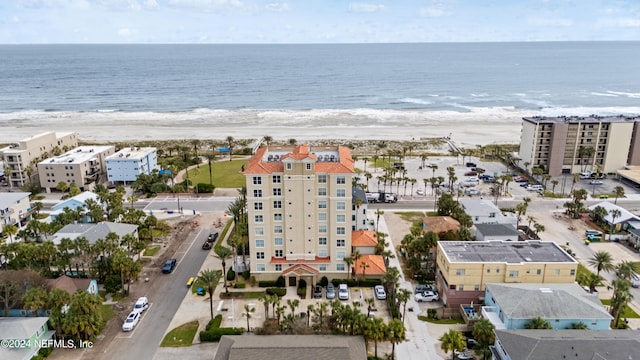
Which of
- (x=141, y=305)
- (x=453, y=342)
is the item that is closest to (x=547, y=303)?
(x=453, y=342)

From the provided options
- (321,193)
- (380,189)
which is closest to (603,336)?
(321,193)

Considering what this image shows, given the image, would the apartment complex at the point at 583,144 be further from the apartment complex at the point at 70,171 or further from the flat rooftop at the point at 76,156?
the flat rooftop at the point at 76,156

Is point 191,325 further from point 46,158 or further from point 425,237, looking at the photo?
point 46,158

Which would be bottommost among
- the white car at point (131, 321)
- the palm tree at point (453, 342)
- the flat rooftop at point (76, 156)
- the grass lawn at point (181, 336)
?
the grass lawn at point (181, 336)

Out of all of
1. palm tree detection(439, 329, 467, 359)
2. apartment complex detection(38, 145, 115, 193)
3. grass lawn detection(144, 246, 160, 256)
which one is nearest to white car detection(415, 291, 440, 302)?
palm tree detection(439, 329, 467, 359)

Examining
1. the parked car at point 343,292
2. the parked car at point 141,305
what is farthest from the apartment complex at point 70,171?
the parked car at point 343,292

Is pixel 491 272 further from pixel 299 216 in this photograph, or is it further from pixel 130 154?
pixel 130 154

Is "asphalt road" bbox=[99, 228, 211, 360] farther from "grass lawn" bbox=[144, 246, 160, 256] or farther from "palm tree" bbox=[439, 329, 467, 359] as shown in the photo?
"palm tree" bbox=[439, 329, 467, 359]

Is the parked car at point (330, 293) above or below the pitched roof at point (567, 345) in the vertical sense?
below
